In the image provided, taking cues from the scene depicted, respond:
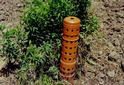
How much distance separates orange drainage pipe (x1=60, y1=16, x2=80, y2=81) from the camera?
290 centimetres

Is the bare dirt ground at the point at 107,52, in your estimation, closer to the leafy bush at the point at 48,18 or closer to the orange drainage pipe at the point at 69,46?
the orange drainage pipe at the point at 69,46

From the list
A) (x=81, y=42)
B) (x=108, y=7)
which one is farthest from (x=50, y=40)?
(x=108, y=7)

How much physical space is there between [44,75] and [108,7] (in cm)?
196

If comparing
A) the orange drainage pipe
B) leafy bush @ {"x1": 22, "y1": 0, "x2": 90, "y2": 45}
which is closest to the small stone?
the orange drainage pipe

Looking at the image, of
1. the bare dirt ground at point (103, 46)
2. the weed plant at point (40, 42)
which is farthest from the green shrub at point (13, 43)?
the bare dirt ground at point (103, 46)

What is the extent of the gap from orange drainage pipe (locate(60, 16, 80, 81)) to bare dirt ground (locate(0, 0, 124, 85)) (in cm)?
31

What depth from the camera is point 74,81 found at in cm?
352

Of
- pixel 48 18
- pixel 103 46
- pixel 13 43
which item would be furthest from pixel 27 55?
pixel 103 46

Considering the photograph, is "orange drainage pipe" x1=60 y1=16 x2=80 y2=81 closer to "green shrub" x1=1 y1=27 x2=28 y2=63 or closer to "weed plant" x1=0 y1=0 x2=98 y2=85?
"weed plant" x1=0 y1=0 x2=98 y2=85

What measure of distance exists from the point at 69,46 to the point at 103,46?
86cm

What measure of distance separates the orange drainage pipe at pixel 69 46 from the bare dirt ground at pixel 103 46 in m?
0.31

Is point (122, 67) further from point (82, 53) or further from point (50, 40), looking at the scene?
point (50, 40)

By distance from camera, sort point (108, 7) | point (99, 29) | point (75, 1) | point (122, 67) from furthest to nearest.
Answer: point (108, 7), point (99, 29), point (75, 1), point (122, 67)

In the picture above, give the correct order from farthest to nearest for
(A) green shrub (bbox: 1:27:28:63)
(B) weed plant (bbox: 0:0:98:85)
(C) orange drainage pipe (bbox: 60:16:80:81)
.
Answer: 1. (B) weed plant (bbox: 0:0:98:85)
2. (A) green shrub (bbox: 1:27:28:63)
3. (C) orange drainage pipe (bbox: 60:16:80:81)
